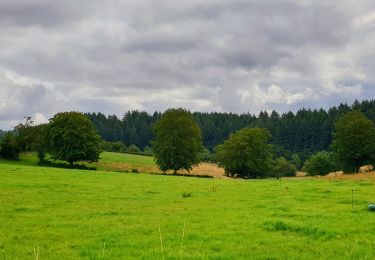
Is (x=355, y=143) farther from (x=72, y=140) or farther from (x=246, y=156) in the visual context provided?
(x=72, y=140)

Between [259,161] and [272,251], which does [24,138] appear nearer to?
[259,161]

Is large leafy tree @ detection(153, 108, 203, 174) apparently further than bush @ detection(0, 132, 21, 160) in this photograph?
No

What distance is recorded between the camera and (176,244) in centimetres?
1430

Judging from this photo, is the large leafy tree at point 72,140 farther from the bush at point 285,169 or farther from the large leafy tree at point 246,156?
the bush at point 285,169

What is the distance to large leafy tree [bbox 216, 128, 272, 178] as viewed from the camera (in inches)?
3861

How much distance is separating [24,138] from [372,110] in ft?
501

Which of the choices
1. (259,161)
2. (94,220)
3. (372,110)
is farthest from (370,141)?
(372,110)

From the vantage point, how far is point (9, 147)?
102m

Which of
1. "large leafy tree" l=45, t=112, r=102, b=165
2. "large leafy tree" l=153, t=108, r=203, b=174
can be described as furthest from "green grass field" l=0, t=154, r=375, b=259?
"large leafy tree" l=45, t=112, r=102, b=165

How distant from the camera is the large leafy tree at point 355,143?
Answer: 90.8m

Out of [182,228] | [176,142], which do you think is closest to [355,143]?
[176,142]

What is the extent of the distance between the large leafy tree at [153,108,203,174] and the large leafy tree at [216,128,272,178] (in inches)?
298

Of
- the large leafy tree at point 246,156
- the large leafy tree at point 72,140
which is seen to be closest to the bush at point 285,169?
the large leafy tree at point 246,156

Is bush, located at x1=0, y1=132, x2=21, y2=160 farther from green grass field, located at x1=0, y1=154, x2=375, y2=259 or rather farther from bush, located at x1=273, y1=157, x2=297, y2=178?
bush, located at x1=273, y1=157, x2=297, y2=178
